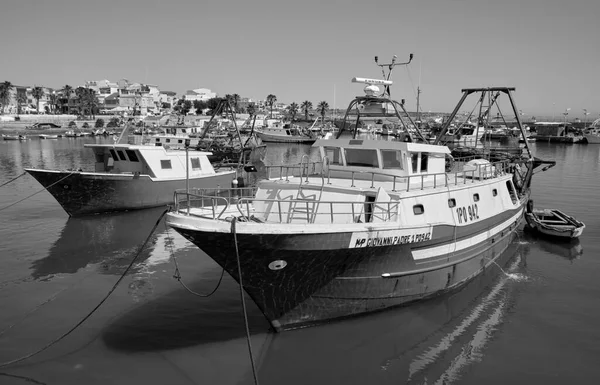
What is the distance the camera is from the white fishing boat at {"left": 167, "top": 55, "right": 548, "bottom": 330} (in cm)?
966

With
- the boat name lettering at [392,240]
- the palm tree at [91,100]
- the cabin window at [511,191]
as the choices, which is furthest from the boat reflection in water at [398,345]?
the palm tree at [91,100]

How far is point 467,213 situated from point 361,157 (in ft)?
13.1

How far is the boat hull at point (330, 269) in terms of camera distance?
9.60 meters

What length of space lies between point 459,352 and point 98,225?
744 inches

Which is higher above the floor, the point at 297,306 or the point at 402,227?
the point at 402,227

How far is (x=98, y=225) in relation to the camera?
2255 cm

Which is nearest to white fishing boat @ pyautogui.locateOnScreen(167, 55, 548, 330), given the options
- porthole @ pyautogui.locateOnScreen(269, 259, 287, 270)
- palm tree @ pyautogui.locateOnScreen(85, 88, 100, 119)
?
porthole @ pyautogui.locateOnScreen(269, 259, 287, 270)

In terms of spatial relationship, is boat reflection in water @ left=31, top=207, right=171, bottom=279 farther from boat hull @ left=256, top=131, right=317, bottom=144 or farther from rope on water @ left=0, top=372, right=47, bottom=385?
boat hull @ left=256, top=131, right=317, bottom=144

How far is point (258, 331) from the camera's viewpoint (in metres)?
11.3

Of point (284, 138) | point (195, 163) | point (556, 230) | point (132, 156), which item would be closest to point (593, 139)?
point (284, 138)

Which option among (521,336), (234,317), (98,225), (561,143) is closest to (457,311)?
(521,336)

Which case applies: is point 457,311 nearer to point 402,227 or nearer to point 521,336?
point 521,336

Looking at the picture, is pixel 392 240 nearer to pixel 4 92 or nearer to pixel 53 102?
pixel 4 92

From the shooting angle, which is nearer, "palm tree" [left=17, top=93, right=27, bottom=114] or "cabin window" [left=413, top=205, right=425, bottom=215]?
"cabin window" [left=413, top=205, right=425, bottom=215]
